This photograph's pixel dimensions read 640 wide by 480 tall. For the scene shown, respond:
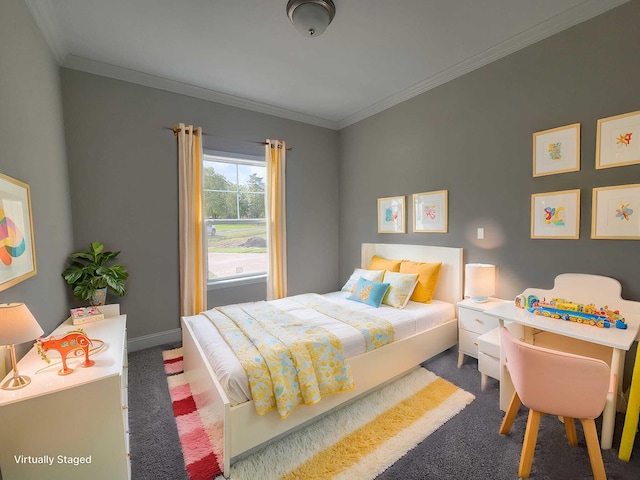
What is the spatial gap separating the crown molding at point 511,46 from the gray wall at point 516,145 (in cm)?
5

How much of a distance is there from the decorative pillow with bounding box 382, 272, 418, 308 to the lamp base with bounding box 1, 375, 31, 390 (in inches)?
102

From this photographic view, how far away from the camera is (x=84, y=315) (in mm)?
2209

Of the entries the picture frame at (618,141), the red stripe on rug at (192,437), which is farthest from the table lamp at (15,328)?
the picture frame at (618,141)

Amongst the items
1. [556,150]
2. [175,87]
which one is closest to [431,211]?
[556,150]

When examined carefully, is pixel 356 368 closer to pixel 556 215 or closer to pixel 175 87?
pixel 556 215

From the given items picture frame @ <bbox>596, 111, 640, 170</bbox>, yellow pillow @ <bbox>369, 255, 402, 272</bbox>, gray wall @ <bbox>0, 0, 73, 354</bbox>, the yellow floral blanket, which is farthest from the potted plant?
picture frame @ <bbox>596, 111, 640, 170</bbox>

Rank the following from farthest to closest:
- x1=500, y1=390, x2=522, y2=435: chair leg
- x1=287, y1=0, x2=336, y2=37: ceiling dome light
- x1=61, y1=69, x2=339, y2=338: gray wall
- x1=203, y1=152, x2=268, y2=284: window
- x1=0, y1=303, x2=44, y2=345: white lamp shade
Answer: x1=203, y1=152, x2=268, y2=284: window → x1=61, y1=69, x2=339, y2=338: gray wall → x1=287, y1=0, x2=336, y2=37: ceiling dome light → x1=500, y1=390, x2=522, y2=435: chair leg → x1=0, y1=303, x2=44, y2=345: white lamp shade

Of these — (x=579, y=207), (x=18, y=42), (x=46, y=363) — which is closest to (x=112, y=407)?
(x=46, y=363)

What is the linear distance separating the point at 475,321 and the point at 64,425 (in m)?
2.83

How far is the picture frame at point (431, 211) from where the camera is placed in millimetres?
3072

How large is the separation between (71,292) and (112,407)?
193 cm

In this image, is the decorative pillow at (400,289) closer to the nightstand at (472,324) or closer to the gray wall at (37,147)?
the nightstand at (472,324)

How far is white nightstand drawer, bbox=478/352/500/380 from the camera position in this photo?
7.09ft

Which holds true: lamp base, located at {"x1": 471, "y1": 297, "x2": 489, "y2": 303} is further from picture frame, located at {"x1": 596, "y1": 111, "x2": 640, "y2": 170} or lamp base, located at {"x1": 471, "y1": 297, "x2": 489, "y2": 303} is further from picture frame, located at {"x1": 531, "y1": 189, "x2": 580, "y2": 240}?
picture frame, located at {"x1": 596, "y1": 111, "x2": 640, "y2": 170}
